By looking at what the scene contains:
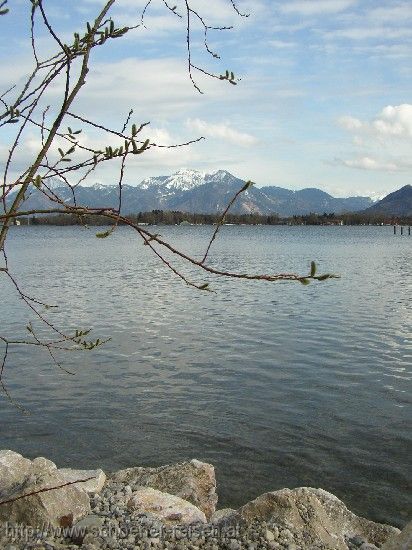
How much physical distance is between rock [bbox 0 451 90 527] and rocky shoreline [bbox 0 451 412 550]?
0.01 m

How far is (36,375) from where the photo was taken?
20.4m

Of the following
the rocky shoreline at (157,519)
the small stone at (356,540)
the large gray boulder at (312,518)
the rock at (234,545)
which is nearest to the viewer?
the rock at (234,545)

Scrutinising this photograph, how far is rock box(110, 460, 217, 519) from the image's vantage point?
1021 centimetres

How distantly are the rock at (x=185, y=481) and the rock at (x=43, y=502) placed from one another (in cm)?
190

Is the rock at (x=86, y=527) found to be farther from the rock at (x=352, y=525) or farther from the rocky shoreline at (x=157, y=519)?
the rock at (x=352, y=525)

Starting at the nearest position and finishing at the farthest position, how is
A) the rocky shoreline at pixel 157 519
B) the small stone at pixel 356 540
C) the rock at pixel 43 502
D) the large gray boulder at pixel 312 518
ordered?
the rocky shoreline at pixel 157 519, the rock at pixel 43 502, the large gray boulder at pixel 312 518, the small stone at pixel 356 540

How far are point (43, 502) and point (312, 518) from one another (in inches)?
151

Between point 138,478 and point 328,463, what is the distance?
4706 millimetres

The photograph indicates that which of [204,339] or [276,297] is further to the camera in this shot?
[276,297]

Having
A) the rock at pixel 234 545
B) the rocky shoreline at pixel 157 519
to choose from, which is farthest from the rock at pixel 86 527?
the rock at pixel 234 545

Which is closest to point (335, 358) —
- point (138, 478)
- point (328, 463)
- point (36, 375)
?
point (328, 463)

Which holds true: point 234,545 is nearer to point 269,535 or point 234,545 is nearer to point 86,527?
point 269,535

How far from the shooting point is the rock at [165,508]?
8.64 meters

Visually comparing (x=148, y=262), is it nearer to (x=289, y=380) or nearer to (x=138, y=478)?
(x=289, y=380)
